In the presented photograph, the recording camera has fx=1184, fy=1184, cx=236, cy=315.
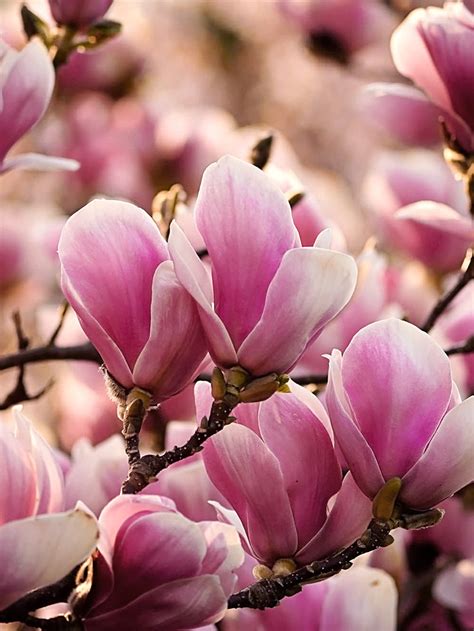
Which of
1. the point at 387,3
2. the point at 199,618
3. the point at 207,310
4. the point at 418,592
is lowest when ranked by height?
the point at 418,592

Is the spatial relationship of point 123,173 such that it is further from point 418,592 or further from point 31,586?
point 31,586

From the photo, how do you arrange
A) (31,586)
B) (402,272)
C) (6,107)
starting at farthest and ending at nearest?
1. (402,272)
2. (6,107)
3. (31,586)

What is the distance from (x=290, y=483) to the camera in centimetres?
57

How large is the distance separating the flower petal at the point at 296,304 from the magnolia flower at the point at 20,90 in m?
0.24

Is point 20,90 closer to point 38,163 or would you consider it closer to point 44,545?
point 38,163

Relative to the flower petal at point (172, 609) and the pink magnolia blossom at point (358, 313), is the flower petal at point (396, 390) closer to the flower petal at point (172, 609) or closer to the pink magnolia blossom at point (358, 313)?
the flower petal at point (172, 609)

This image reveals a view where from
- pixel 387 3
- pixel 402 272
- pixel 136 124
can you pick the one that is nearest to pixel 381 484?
pixel 402 272

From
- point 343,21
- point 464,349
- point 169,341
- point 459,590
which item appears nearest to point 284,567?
point 169,341

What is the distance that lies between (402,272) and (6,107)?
2.58 ft

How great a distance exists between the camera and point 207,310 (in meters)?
0.53

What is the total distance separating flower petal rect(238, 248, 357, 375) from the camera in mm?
527

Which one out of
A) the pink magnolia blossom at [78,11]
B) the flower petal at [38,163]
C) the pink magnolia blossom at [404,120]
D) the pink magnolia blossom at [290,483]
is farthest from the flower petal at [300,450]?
the pink magnolia blossom at [404,120]

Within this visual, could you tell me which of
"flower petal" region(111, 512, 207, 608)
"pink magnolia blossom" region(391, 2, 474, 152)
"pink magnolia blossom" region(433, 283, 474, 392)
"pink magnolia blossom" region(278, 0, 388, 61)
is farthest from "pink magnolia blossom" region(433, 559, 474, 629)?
"pink magnolia blossom" region(278, 0, 388, 61)

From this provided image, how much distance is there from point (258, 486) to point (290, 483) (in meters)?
0.02
